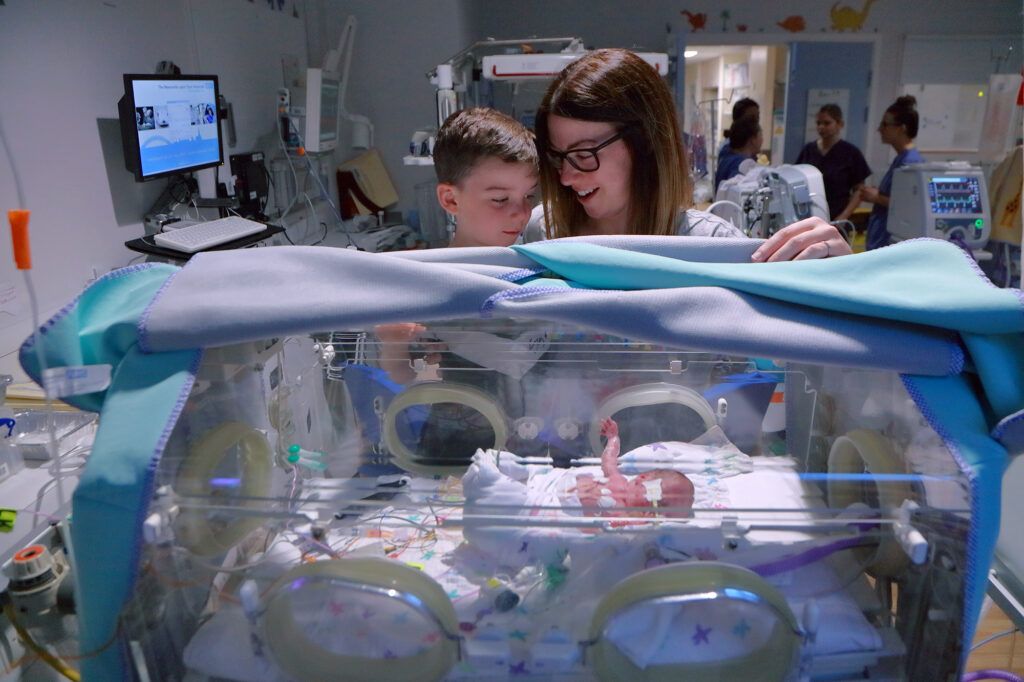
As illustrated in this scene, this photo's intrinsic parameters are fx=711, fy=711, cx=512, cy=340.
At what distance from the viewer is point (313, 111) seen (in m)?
3.55

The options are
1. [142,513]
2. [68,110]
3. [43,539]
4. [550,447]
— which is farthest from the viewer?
[68,110]

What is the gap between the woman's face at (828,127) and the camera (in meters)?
4.67

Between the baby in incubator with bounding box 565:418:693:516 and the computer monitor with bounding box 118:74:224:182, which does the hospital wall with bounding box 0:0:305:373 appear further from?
the baby in incubator with bounding box 565:418:693:516

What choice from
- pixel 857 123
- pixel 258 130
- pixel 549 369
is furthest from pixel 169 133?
pixel 857 123

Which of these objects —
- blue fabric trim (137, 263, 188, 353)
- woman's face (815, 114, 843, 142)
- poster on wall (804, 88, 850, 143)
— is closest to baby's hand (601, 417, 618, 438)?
blue fabric trim (137, 263, 188, 353)

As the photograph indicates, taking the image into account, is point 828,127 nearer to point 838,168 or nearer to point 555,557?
point 838,168

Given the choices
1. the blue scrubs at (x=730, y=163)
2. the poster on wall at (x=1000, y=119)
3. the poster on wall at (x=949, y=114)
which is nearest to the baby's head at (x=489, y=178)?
the blue scrubs at (x=730, y=163)

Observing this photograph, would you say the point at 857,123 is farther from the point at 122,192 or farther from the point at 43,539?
the point at 43,539

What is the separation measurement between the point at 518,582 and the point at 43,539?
64 centimetres

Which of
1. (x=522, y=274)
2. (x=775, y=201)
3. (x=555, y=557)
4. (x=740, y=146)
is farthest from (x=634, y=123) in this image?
(x=740, y=146)

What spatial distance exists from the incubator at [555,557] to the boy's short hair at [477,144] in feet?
1.81

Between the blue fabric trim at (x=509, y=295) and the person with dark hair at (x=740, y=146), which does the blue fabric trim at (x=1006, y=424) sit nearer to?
the blue fabric trim at (x=509, y=295)

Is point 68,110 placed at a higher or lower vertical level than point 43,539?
higher

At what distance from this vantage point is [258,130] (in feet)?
12.0
